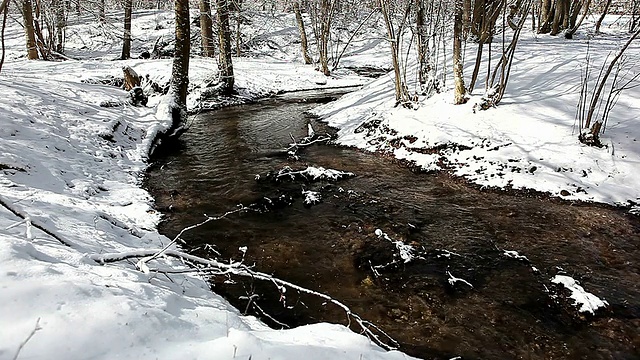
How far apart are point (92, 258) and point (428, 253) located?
441 centimetres

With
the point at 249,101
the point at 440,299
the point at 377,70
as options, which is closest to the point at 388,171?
the point at 440,299

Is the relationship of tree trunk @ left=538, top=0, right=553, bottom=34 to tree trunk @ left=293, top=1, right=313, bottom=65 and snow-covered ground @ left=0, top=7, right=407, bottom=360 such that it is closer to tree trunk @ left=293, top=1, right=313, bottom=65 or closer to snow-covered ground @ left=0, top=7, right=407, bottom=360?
tree trunk @ left=293, top=1, right=313, bottom=65

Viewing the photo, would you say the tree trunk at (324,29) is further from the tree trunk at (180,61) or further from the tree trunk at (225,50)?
the tree trunk at (180,61)

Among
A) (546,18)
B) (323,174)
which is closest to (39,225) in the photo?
(323,174)

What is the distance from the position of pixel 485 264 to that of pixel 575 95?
632cm

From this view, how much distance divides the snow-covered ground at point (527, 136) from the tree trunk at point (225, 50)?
7.50 m

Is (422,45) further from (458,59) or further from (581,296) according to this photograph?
(581,296)

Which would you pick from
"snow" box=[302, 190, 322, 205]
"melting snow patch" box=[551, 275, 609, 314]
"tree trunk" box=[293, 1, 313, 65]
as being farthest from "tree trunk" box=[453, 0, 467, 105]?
"tree trunk" box=[293, 1, 313, 65]

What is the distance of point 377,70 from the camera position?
984 inches

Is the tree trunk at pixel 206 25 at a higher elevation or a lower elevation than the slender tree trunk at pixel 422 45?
higher

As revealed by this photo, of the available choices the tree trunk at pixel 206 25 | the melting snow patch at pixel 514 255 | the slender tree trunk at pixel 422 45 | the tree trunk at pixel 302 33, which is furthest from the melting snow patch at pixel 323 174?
the tree trunk at pixel 302 33

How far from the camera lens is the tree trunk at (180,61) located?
1084 cm

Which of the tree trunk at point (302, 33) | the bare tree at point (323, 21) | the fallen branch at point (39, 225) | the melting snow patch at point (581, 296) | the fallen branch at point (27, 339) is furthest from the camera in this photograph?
the tree trunk at point (302, 33)

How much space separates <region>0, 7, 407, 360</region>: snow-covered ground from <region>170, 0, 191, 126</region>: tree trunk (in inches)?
19.1
